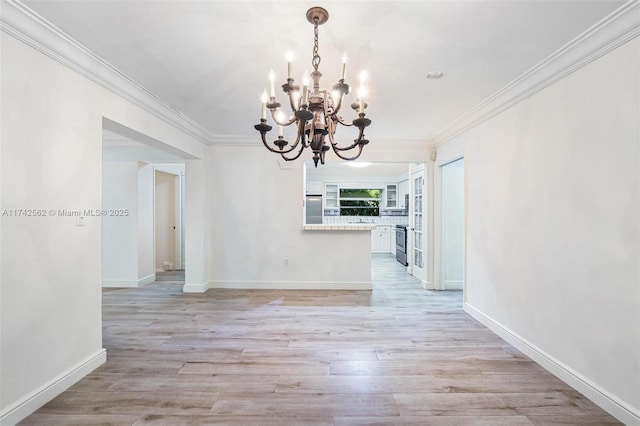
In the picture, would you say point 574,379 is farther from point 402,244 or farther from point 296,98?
point 402,244

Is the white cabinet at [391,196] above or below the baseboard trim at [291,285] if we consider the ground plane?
above

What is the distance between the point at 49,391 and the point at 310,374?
176 cm

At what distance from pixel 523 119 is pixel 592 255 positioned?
4.26 ft

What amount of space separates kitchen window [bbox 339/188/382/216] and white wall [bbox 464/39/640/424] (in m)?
5.72

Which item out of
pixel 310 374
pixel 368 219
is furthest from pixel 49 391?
pixel 368 219

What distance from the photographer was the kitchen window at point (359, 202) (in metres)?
8.59

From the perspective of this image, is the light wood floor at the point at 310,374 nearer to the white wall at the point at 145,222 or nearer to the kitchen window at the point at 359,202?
the white wall at the point at 145,222

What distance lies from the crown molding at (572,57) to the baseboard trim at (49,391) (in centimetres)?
422

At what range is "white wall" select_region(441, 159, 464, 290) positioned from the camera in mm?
4414

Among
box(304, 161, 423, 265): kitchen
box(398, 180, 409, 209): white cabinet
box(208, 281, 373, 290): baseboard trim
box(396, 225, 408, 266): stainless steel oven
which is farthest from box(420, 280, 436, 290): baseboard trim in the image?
box(398, 180, 409, 209): white cabinet

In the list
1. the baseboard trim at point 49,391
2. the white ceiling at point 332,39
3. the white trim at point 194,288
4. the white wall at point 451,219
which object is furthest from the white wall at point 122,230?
the white wall at point 451,219

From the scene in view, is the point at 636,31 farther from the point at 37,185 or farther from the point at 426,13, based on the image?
the point at 37,185

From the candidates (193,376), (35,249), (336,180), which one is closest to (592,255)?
(193,376)

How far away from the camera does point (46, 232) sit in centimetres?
181
